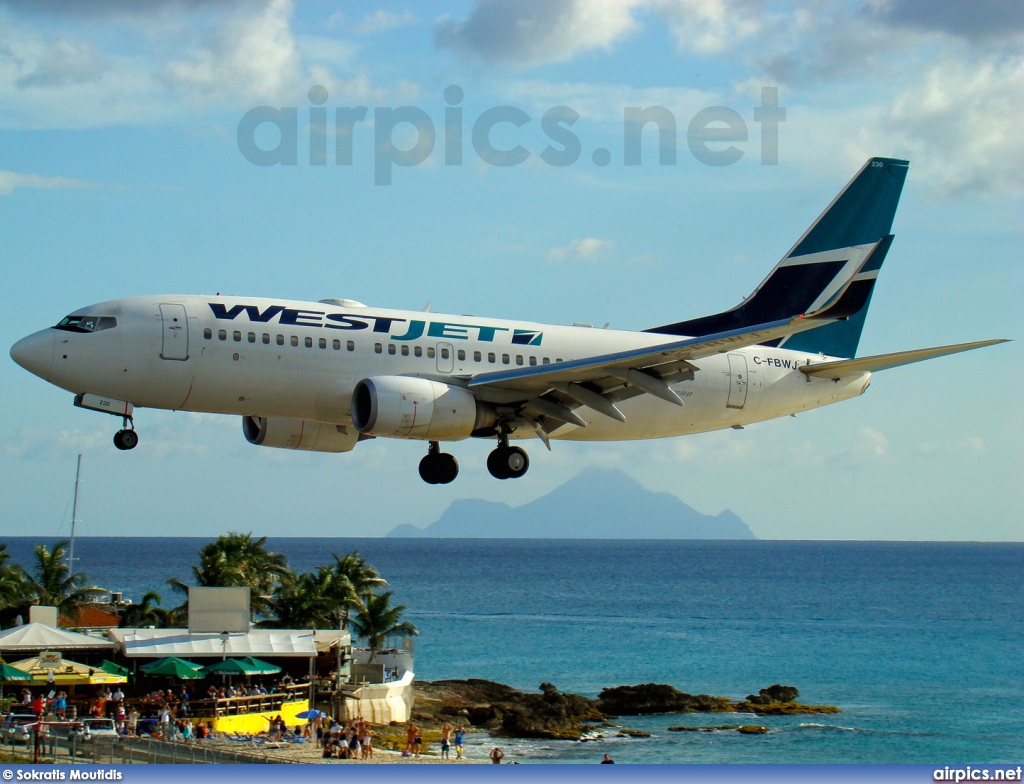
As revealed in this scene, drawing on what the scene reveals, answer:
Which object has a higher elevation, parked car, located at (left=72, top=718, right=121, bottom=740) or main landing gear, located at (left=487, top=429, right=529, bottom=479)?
main landing gear, located at (left=487, top=429, right=529, bottom=479)

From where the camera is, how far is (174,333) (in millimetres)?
33312

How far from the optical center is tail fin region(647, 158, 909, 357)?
46812 mm

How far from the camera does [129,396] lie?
33.3m

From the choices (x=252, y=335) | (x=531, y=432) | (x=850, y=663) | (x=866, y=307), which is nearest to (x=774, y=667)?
(x=850, y=663)

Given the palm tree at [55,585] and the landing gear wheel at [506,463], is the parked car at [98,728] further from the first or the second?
the palm tree at [55,585]

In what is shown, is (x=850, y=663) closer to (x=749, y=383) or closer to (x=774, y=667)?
(x=774, y=667)

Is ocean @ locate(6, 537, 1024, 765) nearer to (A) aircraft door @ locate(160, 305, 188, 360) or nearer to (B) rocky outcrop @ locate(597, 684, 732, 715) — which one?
(B) rocky outcrop @ locate(597, 684, 732, 715)

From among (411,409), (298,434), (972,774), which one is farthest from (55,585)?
(972,774)

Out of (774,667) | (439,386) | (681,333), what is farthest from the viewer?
(774,667)

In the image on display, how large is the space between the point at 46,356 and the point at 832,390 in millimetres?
26093

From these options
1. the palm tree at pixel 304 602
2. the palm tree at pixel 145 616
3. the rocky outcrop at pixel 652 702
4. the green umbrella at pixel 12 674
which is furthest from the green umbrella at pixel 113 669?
the rocky outcrop at pixel 652 702

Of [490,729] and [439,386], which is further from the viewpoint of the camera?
[490,729]

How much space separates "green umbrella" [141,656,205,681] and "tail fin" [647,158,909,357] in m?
24.6

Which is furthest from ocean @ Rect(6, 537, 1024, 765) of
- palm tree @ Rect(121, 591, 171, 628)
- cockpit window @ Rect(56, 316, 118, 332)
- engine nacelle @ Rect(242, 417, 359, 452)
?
cockpit window @ Rect(56, 316, 118, 332)
